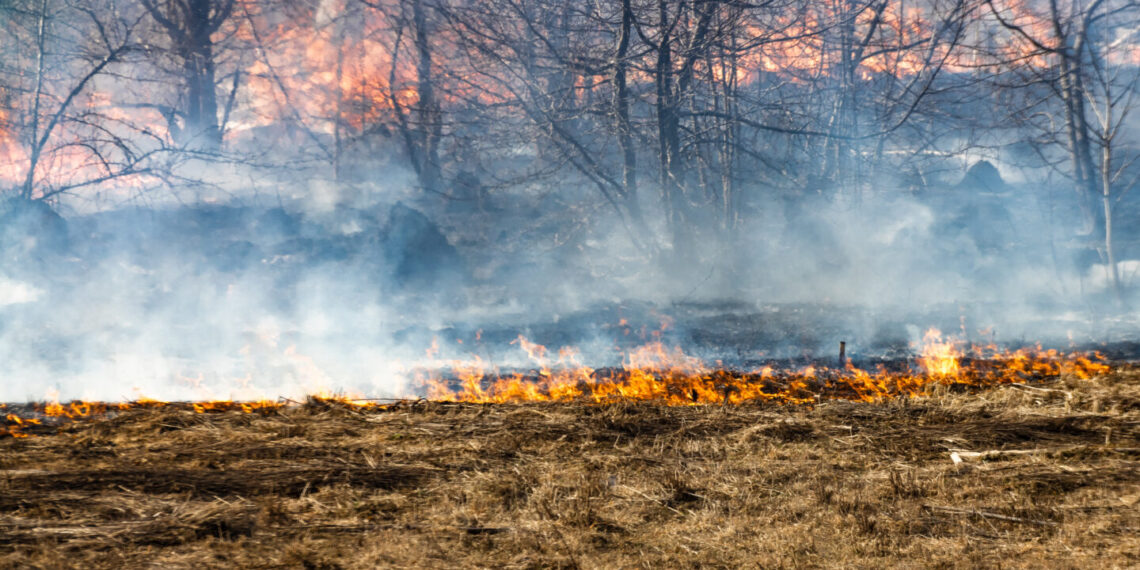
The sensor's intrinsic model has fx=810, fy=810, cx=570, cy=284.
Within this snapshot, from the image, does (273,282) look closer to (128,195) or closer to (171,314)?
(171,314)

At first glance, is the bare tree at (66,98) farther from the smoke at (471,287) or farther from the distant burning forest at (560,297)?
the smoke at (471,287)

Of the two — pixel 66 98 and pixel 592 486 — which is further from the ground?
Answer: pixel 66 98

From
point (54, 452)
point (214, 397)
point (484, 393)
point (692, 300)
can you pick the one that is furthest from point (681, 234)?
point (54, 452)

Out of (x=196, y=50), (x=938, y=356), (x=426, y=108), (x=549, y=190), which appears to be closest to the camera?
(x=938, y=356)

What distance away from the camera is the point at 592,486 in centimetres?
512

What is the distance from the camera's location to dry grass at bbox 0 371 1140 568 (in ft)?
13.8

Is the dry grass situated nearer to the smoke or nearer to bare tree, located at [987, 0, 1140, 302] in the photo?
the smoke

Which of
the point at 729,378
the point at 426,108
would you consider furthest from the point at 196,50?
the point at 729,378

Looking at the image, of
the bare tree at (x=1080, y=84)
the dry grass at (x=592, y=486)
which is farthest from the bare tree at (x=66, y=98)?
the bare tree at (x=1080, y=84)

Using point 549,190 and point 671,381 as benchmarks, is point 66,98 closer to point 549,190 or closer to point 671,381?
point 549,190

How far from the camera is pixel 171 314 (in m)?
13.6

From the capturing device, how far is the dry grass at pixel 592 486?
420 cm

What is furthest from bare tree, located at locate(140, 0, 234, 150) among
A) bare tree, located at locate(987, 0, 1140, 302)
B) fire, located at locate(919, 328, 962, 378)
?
bare tree, located at locate(987, 0, 1140, 302)

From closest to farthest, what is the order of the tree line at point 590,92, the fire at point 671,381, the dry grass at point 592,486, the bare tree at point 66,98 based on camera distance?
1. the dry grass at point 592,486
2. the fire at point 671,381
3. the bare tree at point 66,98
4. the tree line at point 590,92
